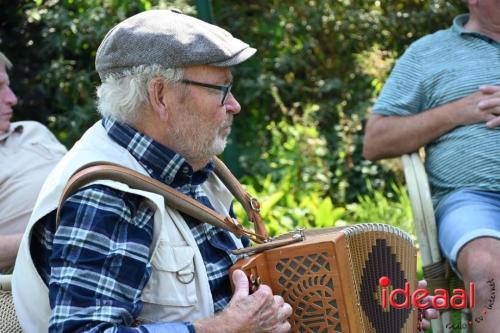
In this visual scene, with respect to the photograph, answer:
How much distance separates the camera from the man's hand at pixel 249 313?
2379mm

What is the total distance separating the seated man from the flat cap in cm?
94

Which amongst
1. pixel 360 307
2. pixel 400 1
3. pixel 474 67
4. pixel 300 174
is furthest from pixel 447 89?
pixel 400 1

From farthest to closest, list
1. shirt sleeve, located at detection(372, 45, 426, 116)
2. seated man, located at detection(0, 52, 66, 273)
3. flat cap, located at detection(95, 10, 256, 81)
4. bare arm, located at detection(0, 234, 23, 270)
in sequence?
shirt sleeve, located at detection(372, 45, 426, 116) → seated man, located at detection(0, 52, 66, 273) → bare arm, located at detection(0, 234, 23, 270) → flat cap, located at detection(95, 10, 256, 81)

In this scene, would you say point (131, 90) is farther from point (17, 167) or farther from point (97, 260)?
point (17, 167)

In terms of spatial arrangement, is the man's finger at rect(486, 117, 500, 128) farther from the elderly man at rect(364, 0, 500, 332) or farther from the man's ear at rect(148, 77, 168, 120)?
the man's ear at rect(148, 77, 168, 120)

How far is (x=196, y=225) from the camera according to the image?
263 centimetres

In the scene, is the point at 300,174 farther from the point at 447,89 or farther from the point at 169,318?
the point at 169,318

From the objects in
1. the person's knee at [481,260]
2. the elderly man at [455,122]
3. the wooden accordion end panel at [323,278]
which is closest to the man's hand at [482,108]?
the elderly man at [455,122]

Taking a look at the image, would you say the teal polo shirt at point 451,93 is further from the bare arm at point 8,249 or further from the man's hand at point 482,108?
the bare arm at point 8,249

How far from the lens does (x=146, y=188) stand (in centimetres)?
246

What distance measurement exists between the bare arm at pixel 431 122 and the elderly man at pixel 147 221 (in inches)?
48.5

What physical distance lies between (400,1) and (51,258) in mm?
5232

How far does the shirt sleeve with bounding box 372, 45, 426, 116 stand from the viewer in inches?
151

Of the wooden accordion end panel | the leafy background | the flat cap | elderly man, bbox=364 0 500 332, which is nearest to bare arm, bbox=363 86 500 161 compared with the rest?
elderly man, bbox=364 0 500 332
